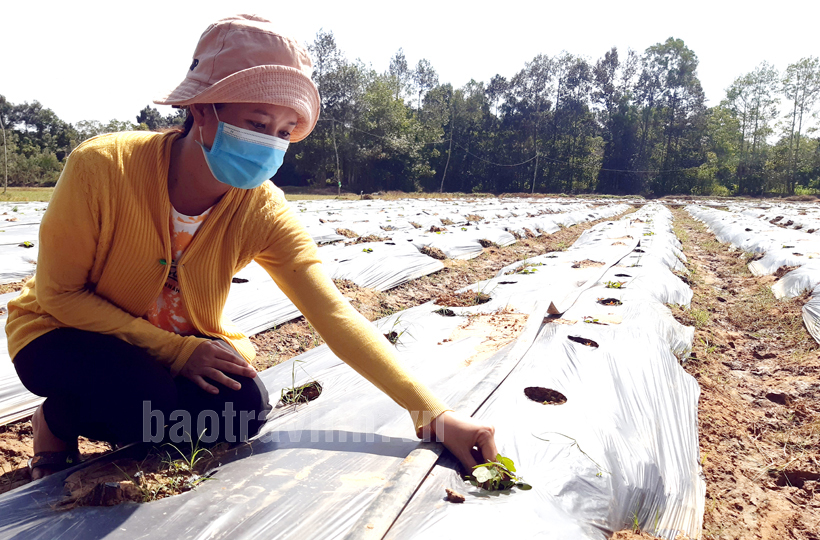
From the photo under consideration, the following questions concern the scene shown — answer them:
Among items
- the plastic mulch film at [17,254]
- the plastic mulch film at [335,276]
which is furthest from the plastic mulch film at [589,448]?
the plastic mulch film at [17,254]

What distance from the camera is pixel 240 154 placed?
1.43 meters

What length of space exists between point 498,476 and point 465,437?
0.14 m

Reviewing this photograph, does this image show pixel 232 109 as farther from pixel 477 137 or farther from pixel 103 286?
pixel 477 137

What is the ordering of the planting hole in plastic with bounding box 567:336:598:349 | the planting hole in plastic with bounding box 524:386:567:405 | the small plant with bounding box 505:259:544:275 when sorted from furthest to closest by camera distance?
the small plant with bounding box 505:259:544:275
the planting hole in plastic with bounding box 567:336:598:349
the planting hole in plastic with bounding box 524:386:567:405

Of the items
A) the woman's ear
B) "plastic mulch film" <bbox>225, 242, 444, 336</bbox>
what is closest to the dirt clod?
the woman's ear

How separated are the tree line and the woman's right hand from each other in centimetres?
2615

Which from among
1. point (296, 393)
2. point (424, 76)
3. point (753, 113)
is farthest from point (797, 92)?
point (296, 393)

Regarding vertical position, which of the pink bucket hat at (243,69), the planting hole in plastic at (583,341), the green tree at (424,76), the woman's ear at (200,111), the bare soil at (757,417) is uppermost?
the green tree at (424,76)

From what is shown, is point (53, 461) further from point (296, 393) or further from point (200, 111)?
point (200, 111)

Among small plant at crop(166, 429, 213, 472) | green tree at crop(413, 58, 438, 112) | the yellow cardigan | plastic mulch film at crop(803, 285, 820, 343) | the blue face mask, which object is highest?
green tree at crop(413, 58, 438, 112)

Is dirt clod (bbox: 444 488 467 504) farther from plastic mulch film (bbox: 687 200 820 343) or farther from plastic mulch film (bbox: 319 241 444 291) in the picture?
plastic mulch film (bbox: 687 200 820 343)

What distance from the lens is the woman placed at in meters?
1.33

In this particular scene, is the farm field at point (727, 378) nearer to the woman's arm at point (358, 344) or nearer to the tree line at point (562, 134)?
the woman's arm at point (358, 344)

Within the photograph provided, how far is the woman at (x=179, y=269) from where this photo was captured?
1.33m
